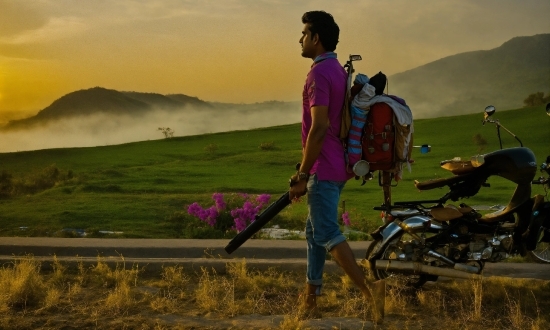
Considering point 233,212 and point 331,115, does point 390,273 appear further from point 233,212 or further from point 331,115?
point 233,212

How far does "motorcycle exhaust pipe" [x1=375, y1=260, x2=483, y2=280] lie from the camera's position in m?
6.34

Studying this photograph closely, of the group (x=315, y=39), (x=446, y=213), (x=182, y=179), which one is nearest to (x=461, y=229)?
(x=446, y=213)

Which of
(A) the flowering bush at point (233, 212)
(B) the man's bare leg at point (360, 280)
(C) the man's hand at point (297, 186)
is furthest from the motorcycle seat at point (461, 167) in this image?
(A) the flowering bush at point (233, 212)

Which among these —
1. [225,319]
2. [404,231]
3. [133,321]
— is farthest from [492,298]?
[133,321]

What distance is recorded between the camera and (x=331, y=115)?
555 centimetres

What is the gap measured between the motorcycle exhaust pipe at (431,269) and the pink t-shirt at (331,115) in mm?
1222

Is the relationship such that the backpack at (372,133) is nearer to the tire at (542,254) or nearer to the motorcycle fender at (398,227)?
the motorcycle fender at (398,227)

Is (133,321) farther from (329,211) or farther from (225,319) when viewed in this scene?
(329,211)

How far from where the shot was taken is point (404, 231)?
648cm

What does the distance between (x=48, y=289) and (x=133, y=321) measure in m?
1.27

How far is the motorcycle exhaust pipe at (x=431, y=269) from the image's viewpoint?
20.8 ft

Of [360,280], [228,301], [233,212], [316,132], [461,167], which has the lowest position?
[228,301]

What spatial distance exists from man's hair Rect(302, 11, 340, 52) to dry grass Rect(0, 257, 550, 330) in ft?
6.68

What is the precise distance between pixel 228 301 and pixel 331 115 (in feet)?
5.85
